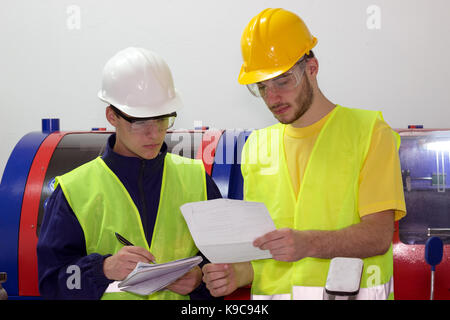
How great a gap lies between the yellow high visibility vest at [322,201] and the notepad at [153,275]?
0.32m

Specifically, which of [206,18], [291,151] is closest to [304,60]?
[291,151]

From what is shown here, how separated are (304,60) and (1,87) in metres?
2.19

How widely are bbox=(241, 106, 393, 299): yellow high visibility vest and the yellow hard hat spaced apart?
20 centimetres

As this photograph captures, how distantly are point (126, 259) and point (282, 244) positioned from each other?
38 centimetres

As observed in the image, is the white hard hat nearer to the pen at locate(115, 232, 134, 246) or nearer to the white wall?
the pen at locate(115, 232, 134, 246)

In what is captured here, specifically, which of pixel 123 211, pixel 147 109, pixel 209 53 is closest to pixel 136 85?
pixel 147 109

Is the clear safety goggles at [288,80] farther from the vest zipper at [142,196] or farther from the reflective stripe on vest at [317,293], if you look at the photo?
the reflective stripe on vest at [317,293]

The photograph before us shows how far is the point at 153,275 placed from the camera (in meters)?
1.25

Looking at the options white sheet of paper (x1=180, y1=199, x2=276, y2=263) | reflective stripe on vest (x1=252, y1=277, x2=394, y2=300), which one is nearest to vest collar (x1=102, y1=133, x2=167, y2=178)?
white sheet of paper (x1=180, y1=199, x2=276, y2=263)

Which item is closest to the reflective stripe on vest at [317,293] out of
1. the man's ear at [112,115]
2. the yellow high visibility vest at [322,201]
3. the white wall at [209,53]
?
the yellow high visibility vest at [322,201]

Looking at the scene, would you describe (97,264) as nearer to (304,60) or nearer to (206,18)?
(304,60)

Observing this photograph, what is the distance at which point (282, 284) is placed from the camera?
1498mm

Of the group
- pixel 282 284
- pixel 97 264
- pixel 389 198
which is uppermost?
pixel 389 198

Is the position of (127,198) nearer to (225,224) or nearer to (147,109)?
(147,109)
